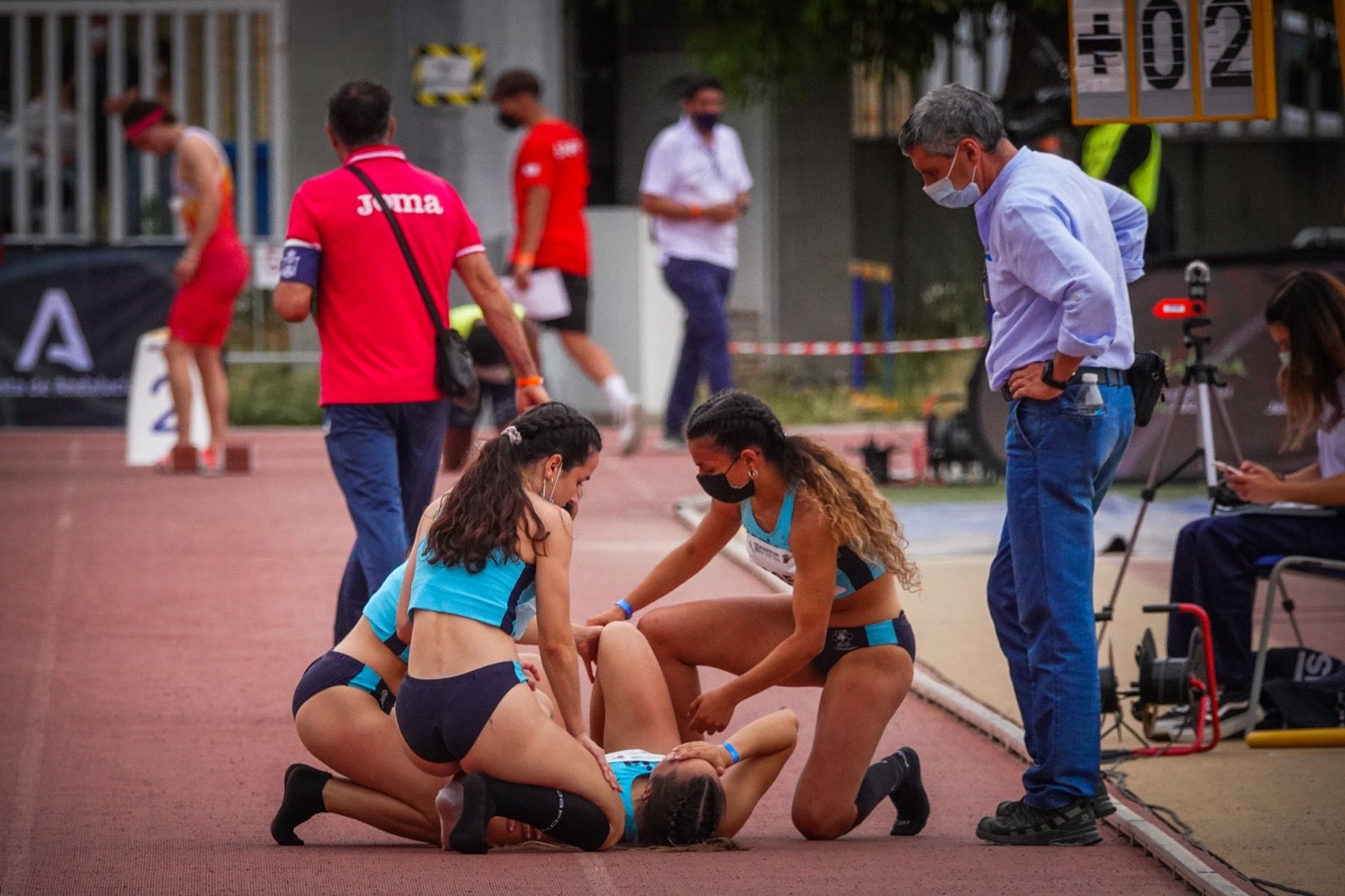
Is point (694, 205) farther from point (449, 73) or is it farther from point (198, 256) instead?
point (449, 73)

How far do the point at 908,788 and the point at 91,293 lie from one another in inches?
500

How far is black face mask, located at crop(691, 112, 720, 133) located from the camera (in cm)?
1383

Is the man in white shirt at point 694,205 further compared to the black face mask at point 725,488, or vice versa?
the man in white shirt at point 694,205

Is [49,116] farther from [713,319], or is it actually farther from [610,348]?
[713,319]

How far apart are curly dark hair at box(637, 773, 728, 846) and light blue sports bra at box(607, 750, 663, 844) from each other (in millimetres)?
35

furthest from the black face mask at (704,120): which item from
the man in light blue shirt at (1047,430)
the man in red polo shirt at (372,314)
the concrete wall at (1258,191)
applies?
the concrete wall at (1258,191)

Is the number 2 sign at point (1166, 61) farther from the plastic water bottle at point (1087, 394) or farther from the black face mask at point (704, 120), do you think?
the black face mask at point (704, 120)

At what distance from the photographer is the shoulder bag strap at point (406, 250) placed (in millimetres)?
6941

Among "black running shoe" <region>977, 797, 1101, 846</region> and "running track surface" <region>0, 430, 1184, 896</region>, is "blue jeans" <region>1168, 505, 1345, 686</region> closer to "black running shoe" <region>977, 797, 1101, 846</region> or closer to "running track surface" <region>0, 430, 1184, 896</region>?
"running track surface" <region>0, 430, 1184, 896</region>

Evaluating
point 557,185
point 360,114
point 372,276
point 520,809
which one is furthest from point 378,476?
point 557,185

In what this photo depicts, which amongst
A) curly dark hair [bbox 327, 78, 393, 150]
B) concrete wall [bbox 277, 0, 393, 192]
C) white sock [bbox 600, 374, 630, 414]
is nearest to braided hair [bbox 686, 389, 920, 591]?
curly dark hair [bbox 327, 78, 393, 150]

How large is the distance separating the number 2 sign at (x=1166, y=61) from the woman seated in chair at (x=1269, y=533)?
1.06m

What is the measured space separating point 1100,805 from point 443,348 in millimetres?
2904

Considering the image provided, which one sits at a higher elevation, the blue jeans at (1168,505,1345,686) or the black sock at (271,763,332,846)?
the blue jeans at (1168,505,1345,686)
